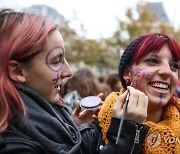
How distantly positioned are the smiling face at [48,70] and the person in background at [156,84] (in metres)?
0.42

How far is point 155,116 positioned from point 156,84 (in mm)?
189

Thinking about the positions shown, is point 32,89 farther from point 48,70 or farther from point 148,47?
point 148,47

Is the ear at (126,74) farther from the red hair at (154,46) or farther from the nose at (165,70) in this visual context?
the nose at (165,70)

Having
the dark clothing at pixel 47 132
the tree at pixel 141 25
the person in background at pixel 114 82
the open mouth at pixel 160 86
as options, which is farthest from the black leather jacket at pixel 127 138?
the tree at pixel 141 25

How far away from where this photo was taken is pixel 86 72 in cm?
532

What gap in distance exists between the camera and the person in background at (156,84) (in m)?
1.86

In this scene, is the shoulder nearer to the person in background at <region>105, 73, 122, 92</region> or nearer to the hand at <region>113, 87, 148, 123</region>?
the hand at <region>113, 87, 148, 123</region>

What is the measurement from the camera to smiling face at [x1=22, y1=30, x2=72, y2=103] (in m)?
1.60

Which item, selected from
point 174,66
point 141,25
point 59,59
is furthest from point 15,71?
point 141,25

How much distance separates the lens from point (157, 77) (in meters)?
1.95

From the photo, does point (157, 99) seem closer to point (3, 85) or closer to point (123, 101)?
point (123, 101)

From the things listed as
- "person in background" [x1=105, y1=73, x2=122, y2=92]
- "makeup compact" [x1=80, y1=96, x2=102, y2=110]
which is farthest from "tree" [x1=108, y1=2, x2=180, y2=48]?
"makeup compact" [x1=80, y1=96, x2=102, y2=110]

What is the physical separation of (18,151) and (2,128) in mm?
115

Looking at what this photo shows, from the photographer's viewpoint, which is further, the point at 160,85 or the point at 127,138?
the point at 160,85
